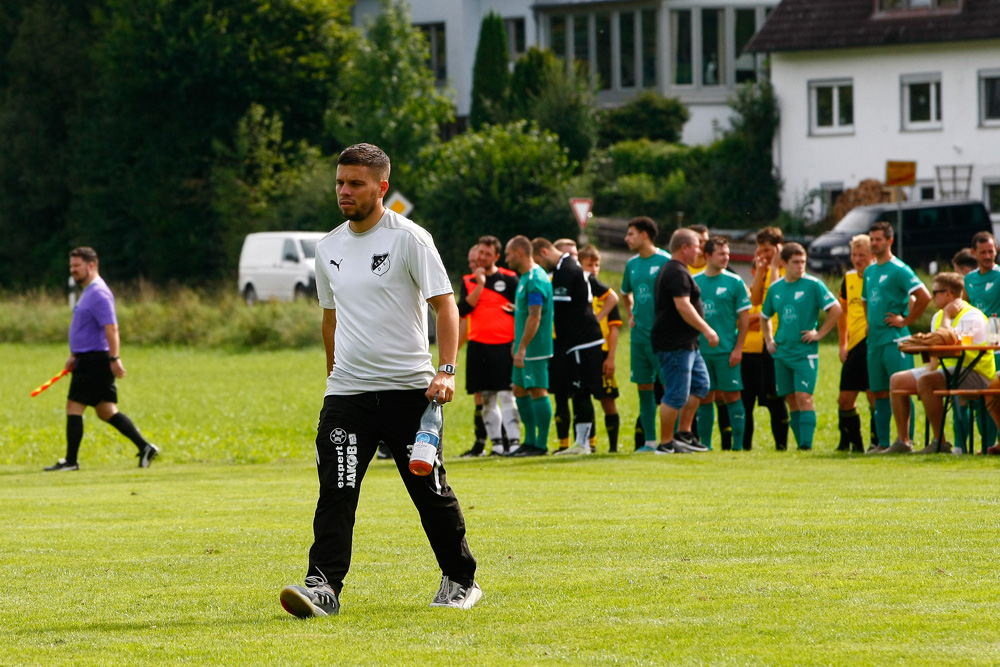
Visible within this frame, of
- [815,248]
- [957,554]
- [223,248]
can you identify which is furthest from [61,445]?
[223,248]

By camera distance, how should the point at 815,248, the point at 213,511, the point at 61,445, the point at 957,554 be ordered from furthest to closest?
the point at 815,248 → the point at 61,445 → the point at 213,511 → the point at 957,554

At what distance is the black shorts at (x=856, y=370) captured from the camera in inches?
592

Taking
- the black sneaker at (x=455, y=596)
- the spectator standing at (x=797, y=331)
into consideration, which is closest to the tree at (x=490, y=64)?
the spectator standing at (x=797, y=331)

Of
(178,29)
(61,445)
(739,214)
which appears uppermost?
(178,29)

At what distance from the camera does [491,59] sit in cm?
5881

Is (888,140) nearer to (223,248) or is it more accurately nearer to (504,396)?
(223,248)

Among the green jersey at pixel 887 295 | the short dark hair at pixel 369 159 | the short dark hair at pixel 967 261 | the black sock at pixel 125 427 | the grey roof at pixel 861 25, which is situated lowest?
the black sock at pixel 125 427

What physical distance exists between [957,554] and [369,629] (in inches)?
119

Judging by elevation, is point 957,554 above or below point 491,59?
below

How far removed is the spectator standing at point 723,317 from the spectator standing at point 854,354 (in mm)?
935

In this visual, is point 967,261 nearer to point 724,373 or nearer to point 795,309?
point 795,309

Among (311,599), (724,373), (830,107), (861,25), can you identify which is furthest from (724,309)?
(830,107)

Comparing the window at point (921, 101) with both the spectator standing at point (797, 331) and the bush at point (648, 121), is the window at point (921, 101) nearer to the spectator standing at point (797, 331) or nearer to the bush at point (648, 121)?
the bush at point (648, 121)

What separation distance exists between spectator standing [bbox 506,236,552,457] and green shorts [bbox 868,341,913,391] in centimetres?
295
